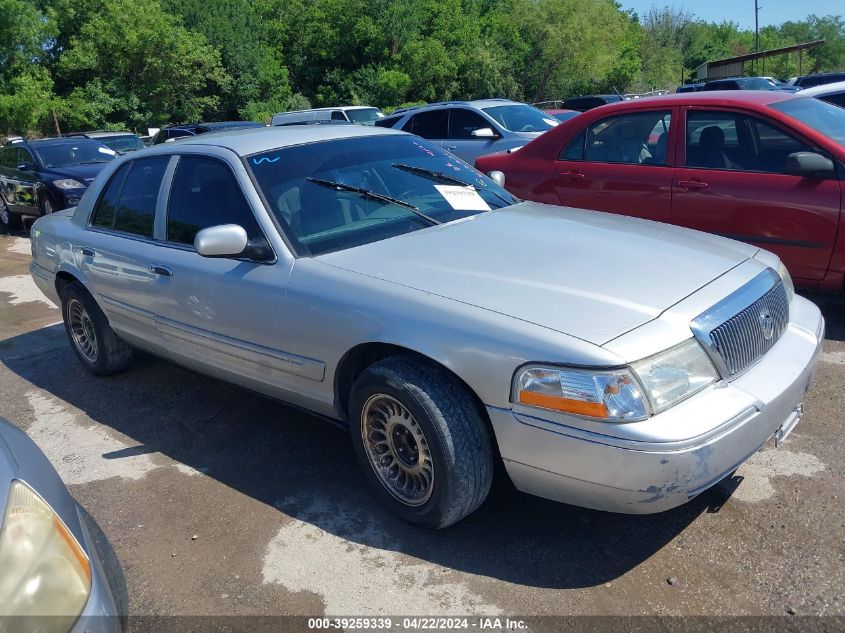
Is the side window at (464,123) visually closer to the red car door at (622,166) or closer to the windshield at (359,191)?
the red car door at (622,166)

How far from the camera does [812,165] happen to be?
503cm

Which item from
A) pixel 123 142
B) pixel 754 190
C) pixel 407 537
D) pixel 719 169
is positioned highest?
pixel 719 169

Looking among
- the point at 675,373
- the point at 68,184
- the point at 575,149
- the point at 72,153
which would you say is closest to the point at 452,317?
the point at 675,373

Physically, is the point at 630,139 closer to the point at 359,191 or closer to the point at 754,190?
the point at 754,190

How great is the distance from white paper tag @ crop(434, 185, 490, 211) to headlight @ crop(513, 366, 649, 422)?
5.25ft

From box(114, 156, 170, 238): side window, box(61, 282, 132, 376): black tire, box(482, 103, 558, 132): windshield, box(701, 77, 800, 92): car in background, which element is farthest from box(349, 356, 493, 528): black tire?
box(701, 77, 800, 92): car in background

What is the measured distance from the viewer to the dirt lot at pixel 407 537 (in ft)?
9.33

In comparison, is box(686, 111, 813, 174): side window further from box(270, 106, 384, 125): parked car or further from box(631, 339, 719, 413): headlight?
box(270, 106, 384, 125): parked car

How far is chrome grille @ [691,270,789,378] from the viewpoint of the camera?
2.88 metres

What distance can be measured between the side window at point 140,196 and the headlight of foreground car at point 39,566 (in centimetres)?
257

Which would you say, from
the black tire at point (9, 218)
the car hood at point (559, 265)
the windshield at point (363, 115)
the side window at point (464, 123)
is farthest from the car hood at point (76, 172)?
the car hood at point (559, 265)

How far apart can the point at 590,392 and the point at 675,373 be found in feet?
1.10

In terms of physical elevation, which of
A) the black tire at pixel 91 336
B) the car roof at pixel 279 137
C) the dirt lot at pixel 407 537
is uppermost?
the car roof at pixel 279 137

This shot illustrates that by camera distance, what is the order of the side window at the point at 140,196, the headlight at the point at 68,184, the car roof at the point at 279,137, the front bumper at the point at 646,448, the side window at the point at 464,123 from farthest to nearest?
1. the headlight at the point at 68,184
2. the side window at the point at 464,123
3. the side window at the point at 140,196
4. the car roof at the point at 279,137
5. the front bumper at the point at 646,448
